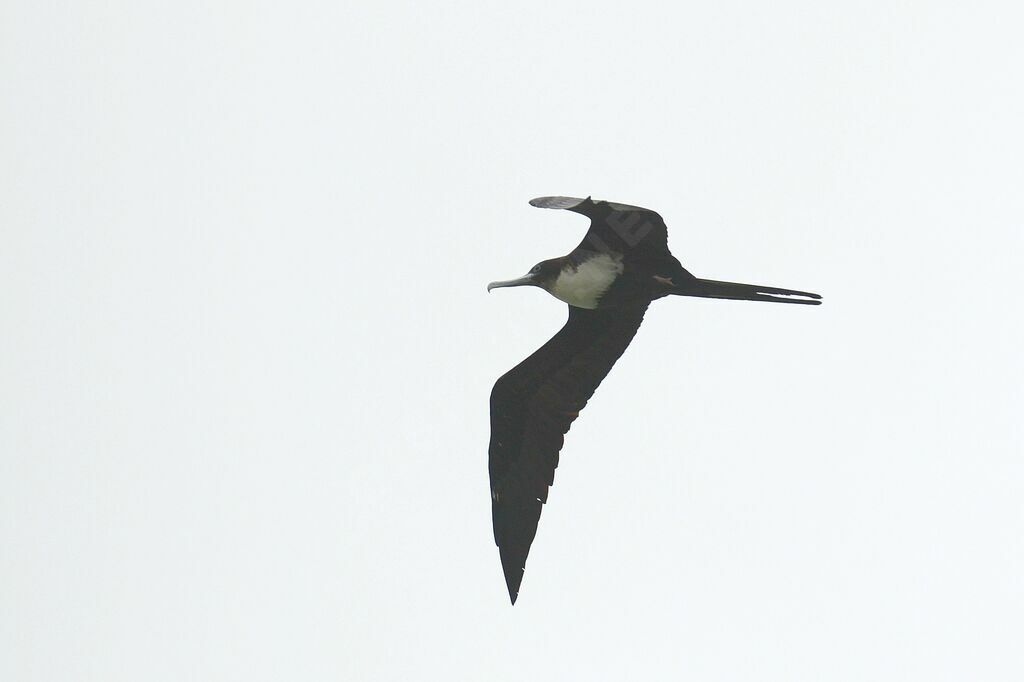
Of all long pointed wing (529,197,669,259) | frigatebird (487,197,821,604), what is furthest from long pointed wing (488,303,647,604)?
long pointed wing (529,197,669,259)

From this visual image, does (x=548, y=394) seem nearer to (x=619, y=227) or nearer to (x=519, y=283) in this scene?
(x=519, y=283)

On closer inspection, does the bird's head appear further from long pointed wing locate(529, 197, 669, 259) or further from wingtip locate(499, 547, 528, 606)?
wingtip locate(499, 547, 528, 606)

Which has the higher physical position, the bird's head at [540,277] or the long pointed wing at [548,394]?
the bird's head at [540,277]

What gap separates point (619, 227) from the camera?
346 inches

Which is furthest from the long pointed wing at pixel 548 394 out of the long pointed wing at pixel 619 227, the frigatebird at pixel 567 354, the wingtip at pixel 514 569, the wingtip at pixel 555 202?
the wingtip at pixel 555 202

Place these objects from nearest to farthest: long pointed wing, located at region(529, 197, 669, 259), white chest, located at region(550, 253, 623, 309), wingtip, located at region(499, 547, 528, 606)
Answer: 1. long pointed wing, located at region(529, 197, 669, 259)
2. white chest, located at region(550, 253, 623, 309)
3. wingtip, located at region(499, 547, 528, 606)

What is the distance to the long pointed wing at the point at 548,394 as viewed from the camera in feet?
32.2

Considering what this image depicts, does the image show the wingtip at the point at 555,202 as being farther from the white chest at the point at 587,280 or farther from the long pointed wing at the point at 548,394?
the long pointed wing at the point at 548,394

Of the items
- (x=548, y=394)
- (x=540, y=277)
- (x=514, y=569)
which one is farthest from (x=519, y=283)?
(x=514, y=569)

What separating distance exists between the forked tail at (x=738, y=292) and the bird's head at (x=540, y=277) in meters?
0.83

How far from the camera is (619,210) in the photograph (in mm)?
8266

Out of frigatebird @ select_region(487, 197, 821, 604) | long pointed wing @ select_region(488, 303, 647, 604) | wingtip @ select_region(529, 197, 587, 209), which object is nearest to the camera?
wingtip @ select_region(529, 197, 587, 209)

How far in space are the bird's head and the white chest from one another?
0.13 feet

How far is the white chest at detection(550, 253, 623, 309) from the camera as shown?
30.1 ft
